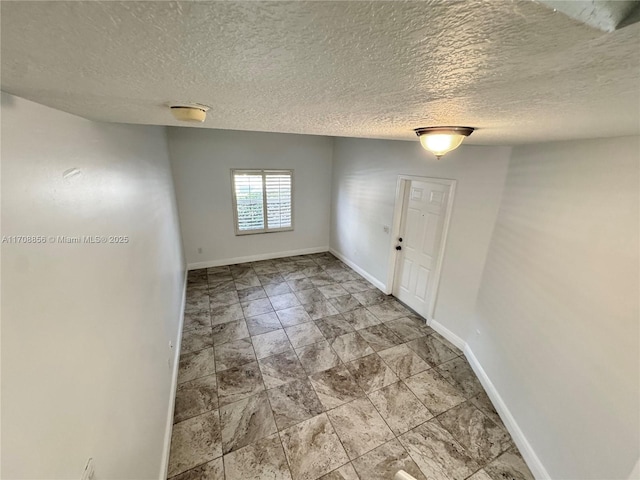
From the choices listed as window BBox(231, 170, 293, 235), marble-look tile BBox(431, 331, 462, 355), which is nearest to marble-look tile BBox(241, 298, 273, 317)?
window BBox(231, 170, 293, 235)

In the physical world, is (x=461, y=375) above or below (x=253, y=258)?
below

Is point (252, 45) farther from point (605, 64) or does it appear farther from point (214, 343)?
point (214, 343)

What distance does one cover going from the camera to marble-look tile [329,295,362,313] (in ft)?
12.3

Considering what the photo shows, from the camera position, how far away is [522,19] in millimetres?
318

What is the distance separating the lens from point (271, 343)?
302 cm

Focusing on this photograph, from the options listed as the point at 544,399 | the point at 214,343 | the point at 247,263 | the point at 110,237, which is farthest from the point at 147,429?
the point at 247,263

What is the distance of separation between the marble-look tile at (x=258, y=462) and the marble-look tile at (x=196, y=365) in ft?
2.91

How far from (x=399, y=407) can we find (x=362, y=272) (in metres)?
2.61

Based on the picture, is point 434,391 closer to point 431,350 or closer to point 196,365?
point 431,350

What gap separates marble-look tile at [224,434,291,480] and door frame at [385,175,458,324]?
7.70 ft

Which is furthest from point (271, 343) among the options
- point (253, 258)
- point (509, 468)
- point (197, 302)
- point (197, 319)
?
point (253, 258)

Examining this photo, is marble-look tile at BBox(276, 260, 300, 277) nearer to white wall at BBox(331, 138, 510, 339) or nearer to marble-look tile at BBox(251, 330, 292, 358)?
white wall at BBox(331, 138, 510, 339)

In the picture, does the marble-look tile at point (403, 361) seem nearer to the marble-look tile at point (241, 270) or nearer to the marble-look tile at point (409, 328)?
the marble-look tile at point (409, 328)

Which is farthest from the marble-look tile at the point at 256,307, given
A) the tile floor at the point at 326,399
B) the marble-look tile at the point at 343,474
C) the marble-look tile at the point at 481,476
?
the marble-look tile at the point at 481,476
